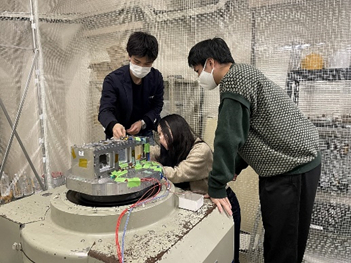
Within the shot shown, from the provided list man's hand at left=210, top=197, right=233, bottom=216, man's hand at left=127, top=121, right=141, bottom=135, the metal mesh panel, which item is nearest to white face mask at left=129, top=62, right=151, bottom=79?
man's hand at left=127, top=121, right=141, bottom=135

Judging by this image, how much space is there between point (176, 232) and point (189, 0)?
1.57 metres

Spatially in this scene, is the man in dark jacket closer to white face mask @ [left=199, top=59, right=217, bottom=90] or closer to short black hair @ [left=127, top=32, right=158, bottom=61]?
short black hair @ [left=127, top=32, right=158, bottom=61]

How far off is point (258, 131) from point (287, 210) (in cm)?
36

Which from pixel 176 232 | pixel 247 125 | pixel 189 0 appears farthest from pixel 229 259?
pixel 189 0

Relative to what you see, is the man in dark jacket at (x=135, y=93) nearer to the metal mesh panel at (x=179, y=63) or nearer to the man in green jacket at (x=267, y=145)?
the metal mesh panel at (x=179, y=63)

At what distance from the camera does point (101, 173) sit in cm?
86

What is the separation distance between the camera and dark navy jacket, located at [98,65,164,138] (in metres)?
1.55

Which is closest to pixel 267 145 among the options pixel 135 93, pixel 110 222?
pixel 110 222

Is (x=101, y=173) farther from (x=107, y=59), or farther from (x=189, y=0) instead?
(x=107, y=59)

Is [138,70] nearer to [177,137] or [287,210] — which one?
[177,137]

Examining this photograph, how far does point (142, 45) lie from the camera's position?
138cm

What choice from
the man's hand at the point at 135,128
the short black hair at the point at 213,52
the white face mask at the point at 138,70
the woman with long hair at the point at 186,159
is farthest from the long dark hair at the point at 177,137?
the short black hair at the point at 213,52

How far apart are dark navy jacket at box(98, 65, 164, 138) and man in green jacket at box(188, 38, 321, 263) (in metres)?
0.59

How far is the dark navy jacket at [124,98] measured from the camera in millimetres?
1555
